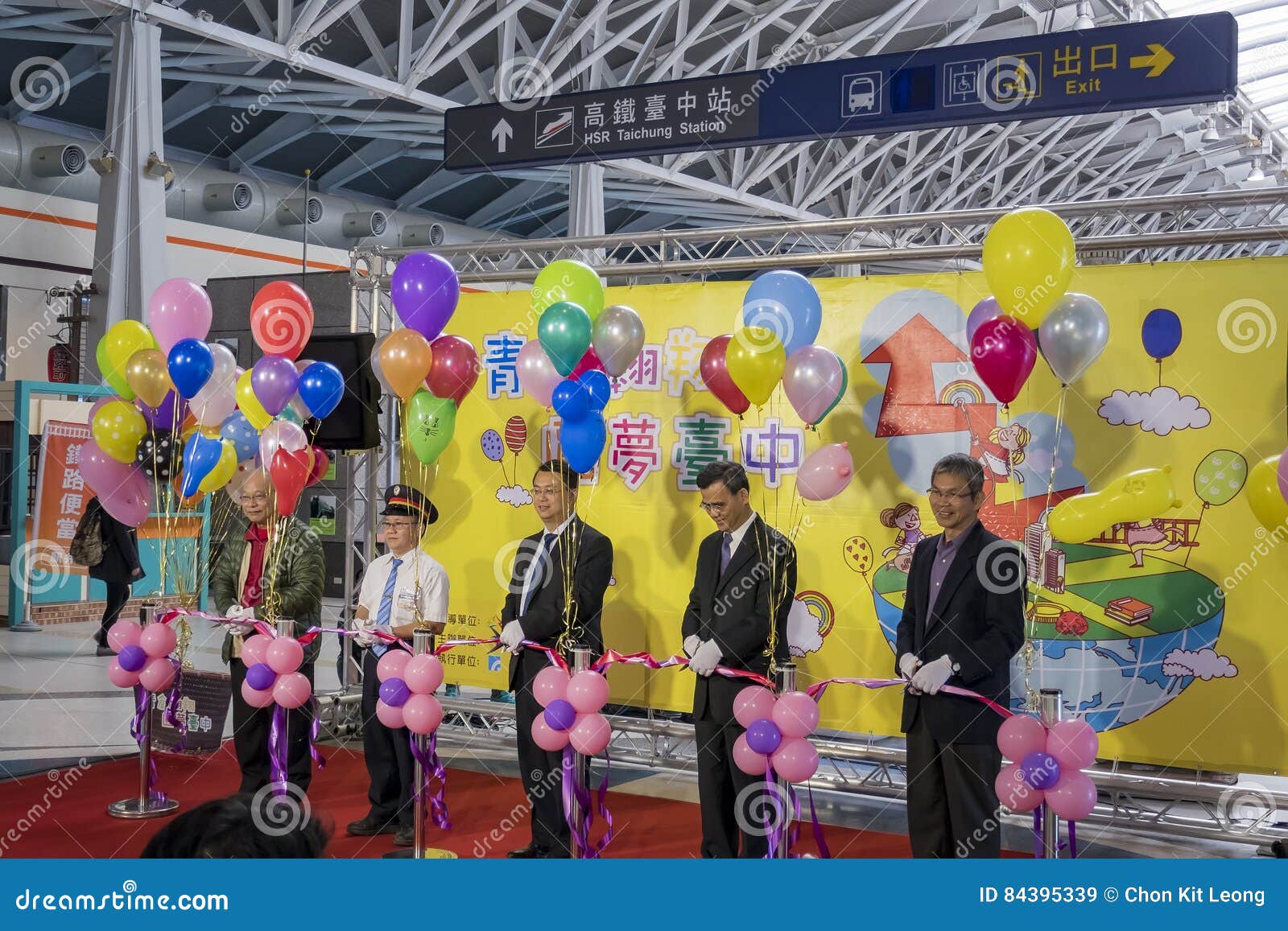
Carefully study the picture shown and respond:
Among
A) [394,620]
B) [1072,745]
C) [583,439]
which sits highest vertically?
[583,439]

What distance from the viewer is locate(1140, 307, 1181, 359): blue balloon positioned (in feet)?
13.5

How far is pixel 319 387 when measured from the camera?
177 inches

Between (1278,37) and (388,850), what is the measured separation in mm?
11719

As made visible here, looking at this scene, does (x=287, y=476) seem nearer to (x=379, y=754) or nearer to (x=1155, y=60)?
(x=379, y=754)

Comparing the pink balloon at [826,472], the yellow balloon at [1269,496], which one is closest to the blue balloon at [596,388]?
the pink balloon at [826,472]

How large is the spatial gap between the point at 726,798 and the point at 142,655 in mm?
2385

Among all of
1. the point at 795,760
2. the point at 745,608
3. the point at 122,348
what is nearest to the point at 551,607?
the point at 745,608

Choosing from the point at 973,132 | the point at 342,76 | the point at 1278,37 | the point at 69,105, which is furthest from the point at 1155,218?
the point at 69,105

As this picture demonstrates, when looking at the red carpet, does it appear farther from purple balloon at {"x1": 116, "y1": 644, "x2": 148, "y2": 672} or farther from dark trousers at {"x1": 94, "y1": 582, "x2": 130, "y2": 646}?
dark trousers at {"x1": 94, "y1": 582, "x2": 130, "y2": 646}

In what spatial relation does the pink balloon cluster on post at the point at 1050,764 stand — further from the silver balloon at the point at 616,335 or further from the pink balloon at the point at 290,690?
the pink balloon at the point at 290,690

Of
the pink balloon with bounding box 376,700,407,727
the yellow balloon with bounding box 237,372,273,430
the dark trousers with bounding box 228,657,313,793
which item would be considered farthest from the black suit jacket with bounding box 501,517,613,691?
the yellow balloon with bounding box 237,372,273,430

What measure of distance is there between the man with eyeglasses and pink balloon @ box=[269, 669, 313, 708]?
251mm

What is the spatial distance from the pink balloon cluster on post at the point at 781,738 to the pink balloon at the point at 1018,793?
538 millimetres

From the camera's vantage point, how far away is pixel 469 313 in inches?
217
